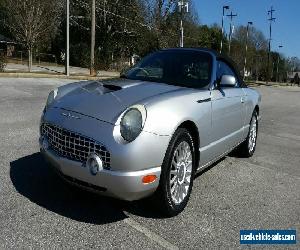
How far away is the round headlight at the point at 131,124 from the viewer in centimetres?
356

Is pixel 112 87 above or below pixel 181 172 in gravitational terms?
above

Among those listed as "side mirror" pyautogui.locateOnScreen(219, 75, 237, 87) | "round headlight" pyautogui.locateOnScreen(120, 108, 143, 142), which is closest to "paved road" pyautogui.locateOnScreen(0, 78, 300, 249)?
"round headlight" pyautogui.locateOnScreen(120, 108, 143, 142)

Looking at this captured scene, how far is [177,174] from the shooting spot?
4.09 metres

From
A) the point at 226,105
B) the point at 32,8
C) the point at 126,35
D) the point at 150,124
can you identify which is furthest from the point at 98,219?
the point at 126,35

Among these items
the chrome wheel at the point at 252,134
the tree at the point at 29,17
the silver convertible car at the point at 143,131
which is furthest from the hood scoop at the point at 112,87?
the tree at the point at 29,17

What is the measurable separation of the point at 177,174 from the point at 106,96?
991 mm

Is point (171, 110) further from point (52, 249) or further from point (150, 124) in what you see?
point (52, 249)

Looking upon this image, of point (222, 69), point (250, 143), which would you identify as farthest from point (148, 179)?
point (250, 143)

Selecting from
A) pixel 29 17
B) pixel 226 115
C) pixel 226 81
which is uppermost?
pixel 29 17

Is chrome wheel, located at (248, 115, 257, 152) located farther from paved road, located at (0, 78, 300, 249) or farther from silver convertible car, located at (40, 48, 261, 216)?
silver convertible car, located at (40, 48, 261, 216)

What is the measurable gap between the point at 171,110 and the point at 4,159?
2650mm

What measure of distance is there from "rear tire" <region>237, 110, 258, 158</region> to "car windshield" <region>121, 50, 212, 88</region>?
1796 mm

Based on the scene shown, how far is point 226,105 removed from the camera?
5.15 metres

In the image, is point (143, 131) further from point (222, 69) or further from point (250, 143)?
point (250, 143)
